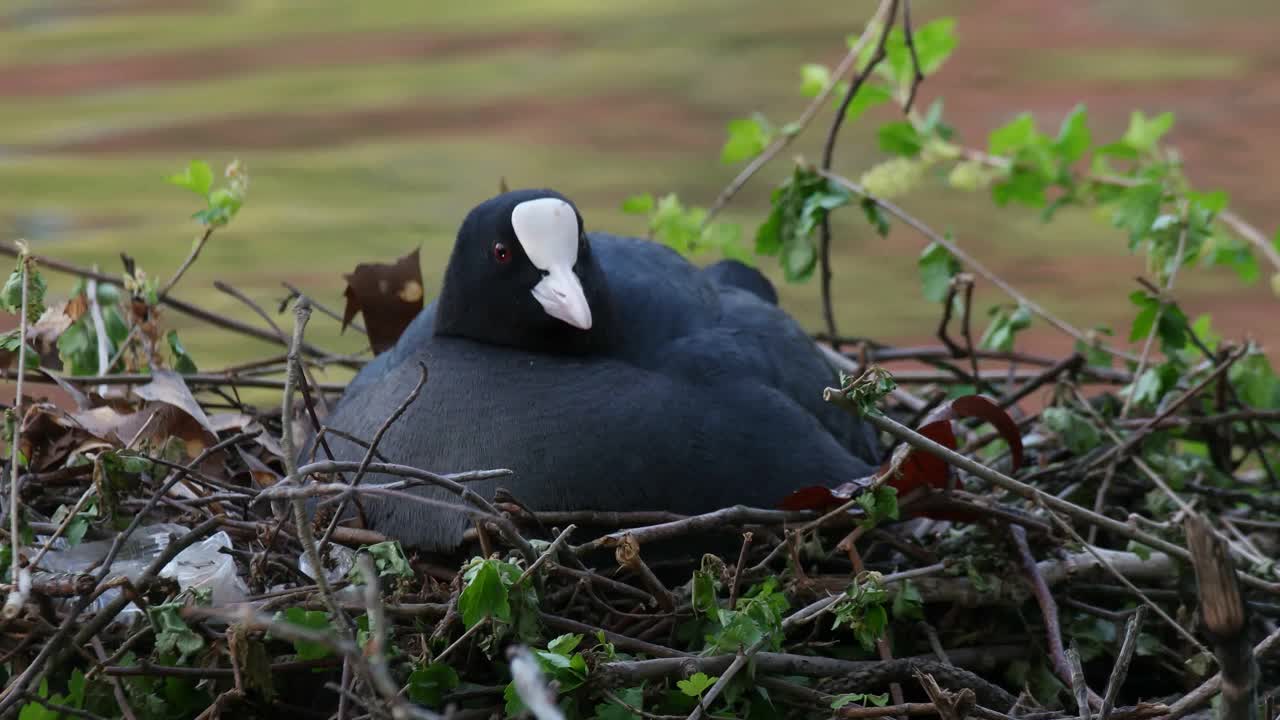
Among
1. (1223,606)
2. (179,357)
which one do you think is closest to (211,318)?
(179,357)

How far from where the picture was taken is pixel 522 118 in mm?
5852

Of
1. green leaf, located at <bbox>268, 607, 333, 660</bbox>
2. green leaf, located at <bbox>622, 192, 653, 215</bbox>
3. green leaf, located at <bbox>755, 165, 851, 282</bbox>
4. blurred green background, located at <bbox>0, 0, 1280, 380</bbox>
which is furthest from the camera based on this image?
blurred green background, located at <bbox>0, 0, 1280, 380</bbox>

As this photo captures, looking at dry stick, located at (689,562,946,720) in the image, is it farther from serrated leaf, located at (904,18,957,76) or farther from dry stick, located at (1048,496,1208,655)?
serrated leaf, located at (904,18,957,76)

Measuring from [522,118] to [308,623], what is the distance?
4278 mm

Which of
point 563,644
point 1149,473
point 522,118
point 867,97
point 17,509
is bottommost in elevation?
point 522,118

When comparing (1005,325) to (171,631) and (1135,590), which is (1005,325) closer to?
(1135,590)

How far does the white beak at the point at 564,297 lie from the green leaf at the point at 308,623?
1.68 feet

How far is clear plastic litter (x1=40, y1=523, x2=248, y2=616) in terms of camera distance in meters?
1.83

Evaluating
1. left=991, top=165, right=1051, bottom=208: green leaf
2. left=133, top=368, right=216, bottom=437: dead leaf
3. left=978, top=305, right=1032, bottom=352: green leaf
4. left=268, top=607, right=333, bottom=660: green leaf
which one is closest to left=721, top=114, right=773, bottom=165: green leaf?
left=991, top=165, right=1051, bottom=208: green leaf

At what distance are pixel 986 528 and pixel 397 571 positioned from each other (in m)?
0.70

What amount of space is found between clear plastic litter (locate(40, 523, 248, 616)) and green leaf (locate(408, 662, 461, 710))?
22 cm

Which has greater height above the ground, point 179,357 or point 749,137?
point 749,137

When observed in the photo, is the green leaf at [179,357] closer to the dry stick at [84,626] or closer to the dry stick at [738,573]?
the dry stick at [84,626]

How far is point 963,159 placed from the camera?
10.1 ft
